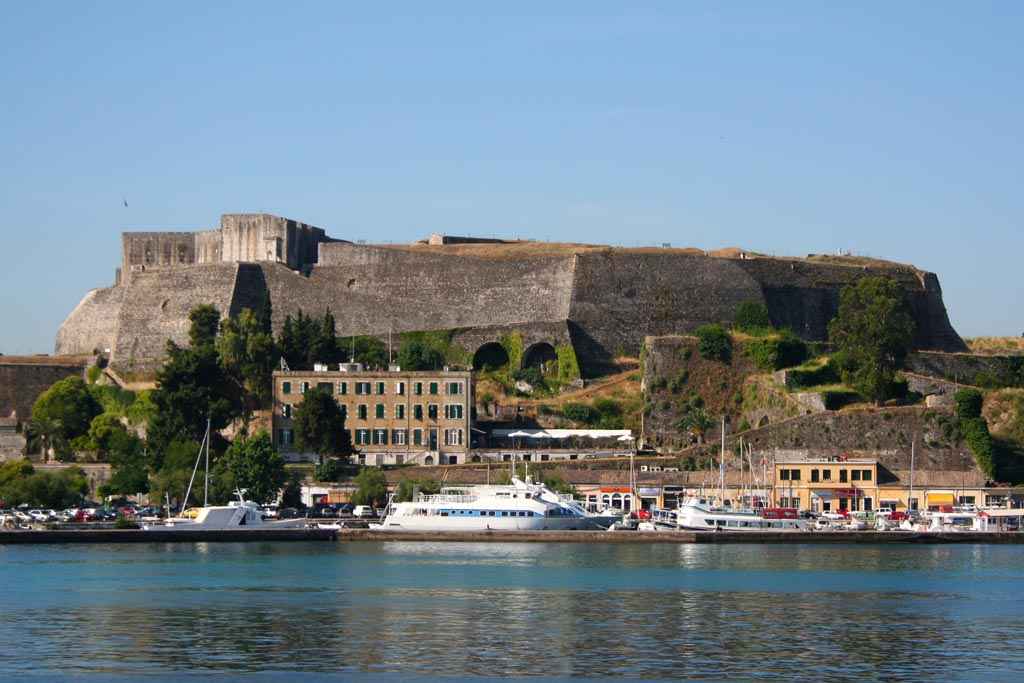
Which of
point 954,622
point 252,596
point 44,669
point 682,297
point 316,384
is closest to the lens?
point 44,669

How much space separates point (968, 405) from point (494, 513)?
23.3 metres

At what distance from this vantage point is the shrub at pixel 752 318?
105438 millimetres

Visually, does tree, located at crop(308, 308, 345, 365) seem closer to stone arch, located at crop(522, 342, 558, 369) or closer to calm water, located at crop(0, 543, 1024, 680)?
stone arch, located at crop(522, 342, 558, 369)

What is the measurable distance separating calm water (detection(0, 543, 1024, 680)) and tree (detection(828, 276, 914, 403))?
64.7 ft

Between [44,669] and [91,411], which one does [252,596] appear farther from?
[91,411]

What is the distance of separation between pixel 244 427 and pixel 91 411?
29.8 feet

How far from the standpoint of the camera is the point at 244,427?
99438mm

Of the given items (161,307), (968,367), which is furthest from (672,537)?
(161,307)

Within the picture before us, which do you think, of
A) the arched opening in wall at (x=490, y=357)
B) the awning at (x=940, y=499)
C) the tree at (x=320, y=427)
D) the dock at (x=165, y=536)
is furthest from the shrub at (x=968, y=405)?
the dock at (x=165, y=536)

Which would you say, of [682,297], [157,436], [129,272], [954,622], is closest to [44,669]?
[954,622]

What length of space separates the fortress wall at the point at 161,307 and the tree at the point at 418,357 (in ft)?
35.4

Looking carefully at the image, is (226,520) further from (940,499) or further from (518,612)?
(940,499)

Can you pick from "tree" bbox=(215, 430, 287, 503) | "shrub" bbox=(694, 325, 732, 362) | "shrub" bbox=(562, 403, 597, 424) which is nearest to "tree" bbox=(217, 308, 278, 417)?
"tree" bbox=(215, 430, 287, 503)

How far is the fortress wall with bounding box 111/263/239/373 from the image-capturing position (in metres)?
110
